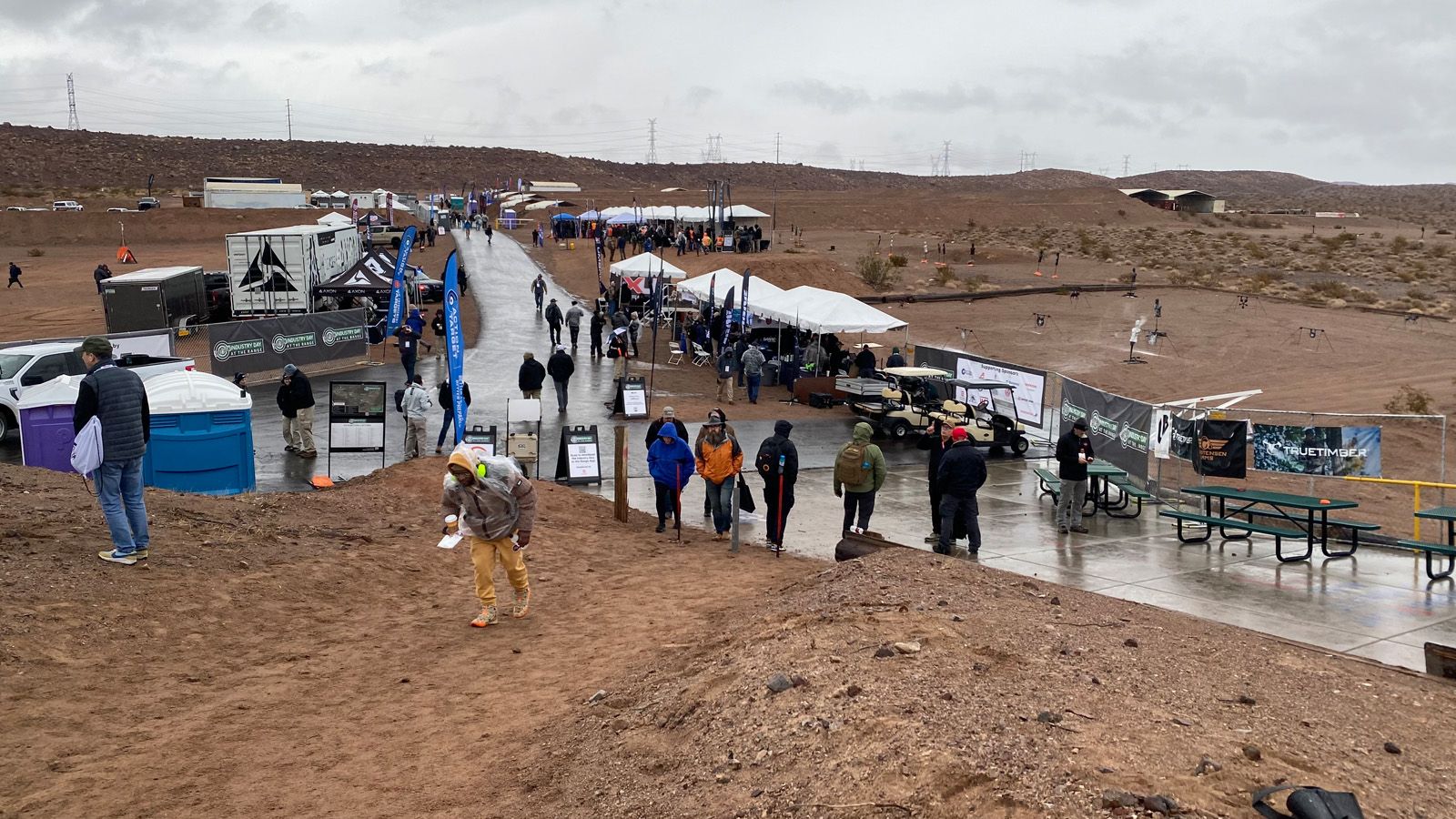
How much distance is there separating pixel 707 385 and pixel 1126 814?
23.0 meters

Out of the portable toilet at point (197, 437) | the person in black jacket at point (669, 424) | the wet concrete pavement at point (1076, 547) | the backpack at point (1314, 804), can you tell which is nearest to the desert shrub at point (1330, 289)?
the wet concrete pavement at point (1076, 547)

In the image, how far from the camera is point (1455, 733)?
6.43 m

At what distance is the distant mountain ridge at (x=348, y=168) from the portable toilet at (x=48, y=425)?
9390 cm

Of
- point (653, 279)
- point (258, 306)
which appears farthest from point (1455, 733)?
point (258, 306)

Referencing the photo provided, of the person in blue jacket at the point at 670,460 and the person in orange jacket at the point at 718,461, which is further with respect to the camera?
the person in blue jacket at the point at 670,460

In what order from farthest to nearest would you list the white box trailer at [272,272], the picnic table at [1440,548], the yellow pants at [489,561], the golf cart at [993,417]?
the white box trailer at [272,272] → the golf cart at [993,417] → the picnic table at [1440,548] → the yellow pants at [489,561]

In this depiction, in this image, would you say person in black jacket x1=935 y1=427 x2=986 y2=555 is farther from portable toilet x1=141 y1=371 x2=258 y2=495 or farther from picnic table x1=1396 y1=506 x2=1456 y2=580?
portable toilet x1=141 y1=371 x2=258 y2=495

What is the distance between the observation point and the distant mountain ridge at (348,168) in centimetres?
11844

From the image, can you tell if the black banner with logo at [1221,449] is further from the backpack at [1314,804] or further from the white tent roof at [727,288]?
the white tent roof at [727,288]

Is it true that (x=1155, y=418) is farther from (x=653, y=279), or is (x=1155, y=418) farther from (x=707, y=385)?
(x=653, y=279)

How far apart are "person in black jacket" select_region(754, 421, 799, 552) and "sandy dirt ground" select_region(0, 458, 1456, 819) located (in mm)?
2324

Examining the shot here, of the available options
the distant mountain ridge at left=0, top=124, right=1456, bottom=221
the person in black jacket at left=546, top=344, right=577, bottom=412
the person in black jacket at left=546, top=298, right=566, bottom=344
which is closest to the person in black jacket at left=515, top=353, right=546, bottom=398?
the person in black jacket at left=546, top=344, right=577, bottom=412

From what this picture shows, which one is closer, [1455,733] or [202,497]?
[1455,733]

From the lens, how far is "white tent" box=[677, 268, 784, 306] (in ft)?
94.7
